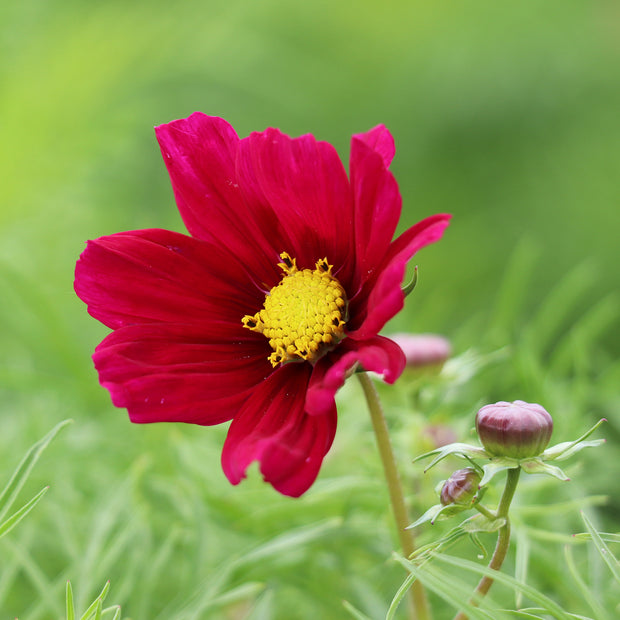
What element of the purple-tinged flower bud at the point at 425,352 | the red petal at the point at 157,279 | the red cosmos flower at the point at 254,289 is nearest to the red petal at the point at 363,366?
the red cosmos flower at the point at 254,289

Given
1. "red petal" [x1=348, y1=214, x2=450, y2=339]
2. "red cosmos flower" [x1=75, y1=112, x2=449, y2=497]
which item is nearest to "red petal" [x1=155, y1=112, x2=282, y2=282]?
"red cosmos flower" [x1=75, y1=112, x2=449, y2=497]

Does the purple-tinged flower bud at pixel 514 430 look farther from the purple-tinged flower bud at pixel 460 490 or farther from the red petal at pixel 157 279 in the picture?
the red petal at pixel 157 279

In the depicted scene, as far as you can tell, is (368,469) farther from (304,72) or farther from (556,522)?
(304,72)

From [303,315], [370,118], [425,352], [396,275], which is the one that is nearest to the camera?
[396,275]

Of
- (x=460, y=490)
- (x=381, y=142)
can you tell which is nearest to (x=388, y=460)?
(x=460, y=490)

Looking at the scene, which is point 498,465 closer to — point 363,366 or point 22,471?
point 363,366

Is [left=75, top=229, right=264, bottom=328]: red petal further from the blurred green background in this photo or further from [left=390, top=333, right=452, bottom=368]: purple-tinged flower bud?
the blurred green background
